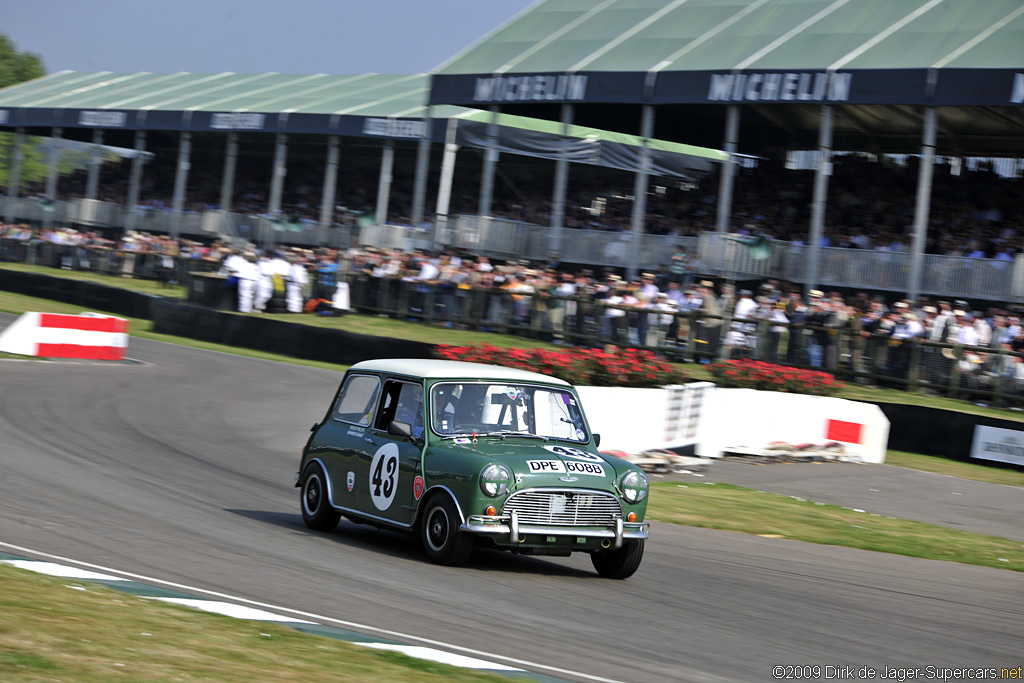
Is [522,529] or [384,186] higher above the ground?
[384,186]

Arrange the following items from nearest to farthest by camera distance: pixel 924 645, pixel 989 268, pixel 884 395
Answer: pixel 924 645
pixel 884 395
pixel 989 268

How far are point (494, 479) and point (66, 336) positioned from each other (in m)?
16.9

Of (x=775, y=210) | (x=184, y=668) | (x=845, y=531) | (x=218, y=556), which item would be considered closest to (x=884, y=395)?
(x=845, y=531)

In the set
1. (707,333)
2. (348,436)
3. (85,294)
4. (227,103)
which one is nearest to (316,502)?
(348,436)

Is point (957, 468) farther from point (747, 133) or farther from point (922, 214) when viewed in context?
point (747, 133)

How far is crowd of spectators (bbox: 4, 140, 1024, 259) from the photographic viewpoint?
29609mm

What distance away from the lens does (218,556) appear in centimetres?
782

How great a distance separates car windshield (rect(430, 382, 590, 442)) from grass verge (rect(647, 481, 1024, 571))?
3.41 meters

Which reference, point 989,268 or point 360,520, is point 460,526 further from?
point 989,268

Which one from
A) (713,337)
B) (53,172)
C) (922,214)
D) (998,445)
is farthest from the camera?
(53,172)

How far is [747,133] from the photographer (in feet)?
123

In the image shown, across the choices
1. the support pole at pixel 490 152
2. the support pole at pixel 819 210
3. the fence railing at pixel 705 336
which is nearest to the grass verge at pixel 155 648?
the fence railing at pixel 705 336

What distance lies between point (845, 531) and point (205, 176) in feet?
174

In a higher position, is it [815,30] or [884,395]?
[815,30]
